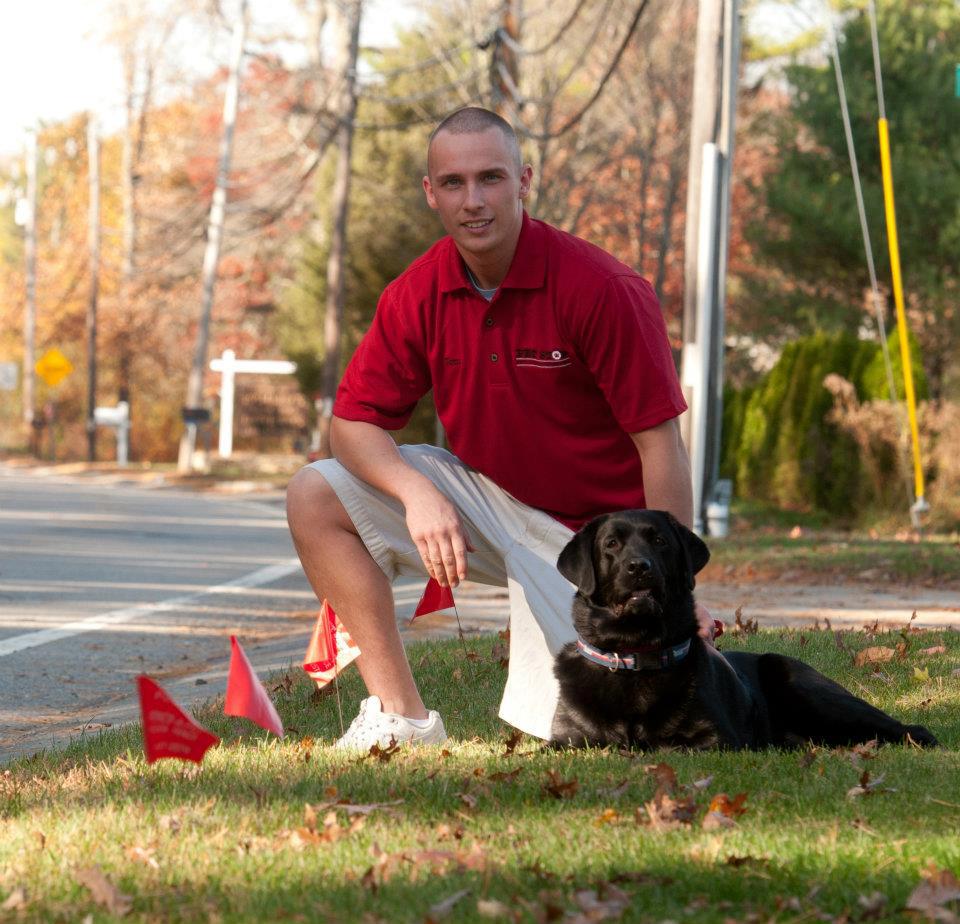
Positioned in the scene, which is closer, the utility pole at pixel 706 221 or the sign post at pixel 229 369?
the utility pole at pixel 706 221

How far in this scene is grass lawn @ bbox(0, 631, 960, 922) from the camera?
3381mm

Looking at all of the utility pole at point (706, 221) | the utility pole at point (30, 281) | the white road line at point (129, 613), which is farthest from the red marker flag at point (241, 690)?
the utility pole at point (30, 281)

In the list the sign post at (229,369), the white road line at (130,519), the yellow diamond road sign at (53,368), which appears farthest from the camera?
the yellow diamond road sign at (53,368)

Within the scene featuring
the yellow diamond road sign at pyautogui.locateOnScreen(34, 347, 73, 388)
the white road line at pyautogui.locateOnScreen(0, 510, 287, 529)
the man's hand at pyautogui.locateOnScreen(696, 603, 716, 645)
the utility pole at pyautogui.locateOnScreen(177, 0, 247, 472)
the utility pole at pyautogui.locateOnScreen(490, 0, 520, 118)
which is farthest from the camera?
the yellow diamond road sign at pyautogui.locateOnScreen(34, 347, 73, 388)

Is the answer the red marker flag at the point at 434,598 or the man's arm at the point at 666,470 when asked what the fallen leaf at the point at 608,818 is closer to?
the man's arm at the point at 666,470

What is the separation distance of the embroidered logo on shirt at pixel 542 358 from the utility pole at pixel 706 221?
9.43 metres

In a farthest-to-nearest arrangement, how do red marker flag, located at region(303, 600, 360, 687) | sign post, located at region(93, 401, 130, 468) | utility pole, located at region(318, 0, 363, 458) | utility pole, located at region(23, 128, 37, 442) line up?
utility pole, located at region(23, 128, 37, 442), sign post, located at region(93, 401, 130, 468), utility pole, located at region(318, 0, 363, 458), red marker flag, located at region(303, 600, 360, 687)

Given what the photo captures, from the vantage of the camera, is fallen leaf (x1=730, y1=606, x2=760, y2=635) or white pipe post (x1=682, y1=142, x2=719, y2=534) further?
white pipe post (x1=682, y1=142, x2=719, y2=534)

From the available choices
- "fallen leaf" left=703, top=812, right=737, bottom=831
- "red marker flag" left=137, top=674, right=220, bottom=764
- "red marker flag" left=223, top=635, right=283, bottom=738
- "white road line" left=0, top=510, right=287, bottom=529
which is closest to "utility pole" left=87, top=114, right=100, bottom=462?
"white road line" left=0, top=510, right=287, bottom=529

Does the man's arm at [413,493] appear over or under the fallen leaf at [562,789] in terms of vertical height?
over

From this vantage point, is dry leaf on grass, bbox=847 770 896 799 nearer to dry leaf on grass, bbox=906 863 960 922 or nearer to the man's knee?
dry leaf on grass, bbox=906 863 960 922

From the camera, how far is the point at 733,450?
2414 centimetres

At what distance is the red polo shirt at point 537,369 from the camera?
5.17 m

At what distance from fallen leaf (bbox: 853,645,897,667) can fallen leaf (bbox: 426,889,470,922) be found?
13.1ft
